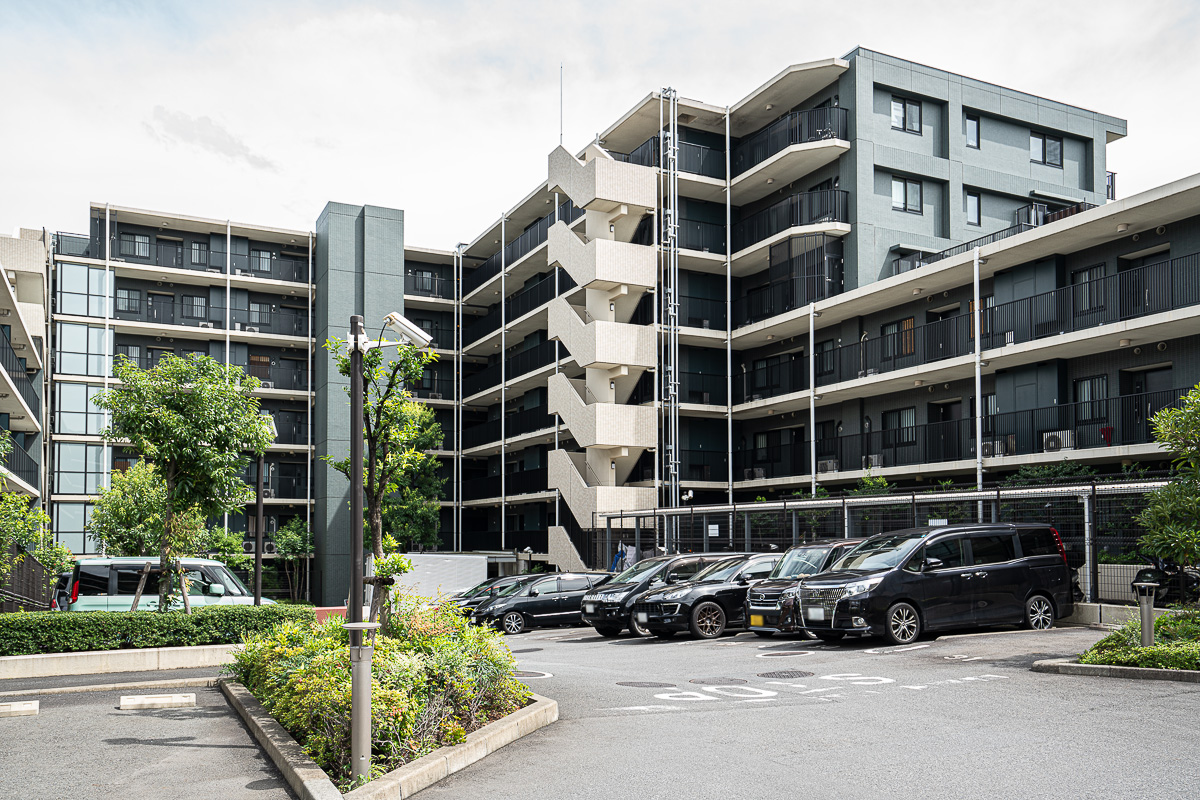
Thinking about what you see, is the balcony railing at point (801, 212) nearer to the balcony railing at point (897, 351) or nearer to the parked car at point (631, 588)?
the balcony railing at point (897, 351)

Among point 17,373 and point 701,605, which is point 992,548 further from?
point 17,373


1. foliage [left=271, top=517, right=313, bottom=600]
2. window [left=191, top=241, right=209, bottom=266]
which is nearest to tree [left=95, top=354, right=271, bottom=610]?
foliage [left=271, top=517, right=313, bottom=600]

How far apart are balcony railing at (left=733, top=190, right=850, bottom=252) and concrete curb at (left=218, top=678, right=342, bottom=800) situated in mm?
28241

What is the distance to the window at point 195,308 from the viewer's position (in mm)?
50656

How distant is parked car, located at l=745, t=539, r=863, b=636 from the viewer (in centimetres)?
1820

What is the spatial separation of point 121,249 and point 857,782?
4978 centimetres

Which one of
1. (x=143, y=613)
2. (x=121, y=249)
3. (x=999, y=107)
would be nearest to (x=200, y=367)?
(x=143, y=613)

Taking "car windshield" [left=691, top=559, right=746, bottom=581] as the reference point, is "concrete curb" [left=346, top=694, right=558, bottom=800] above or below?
below

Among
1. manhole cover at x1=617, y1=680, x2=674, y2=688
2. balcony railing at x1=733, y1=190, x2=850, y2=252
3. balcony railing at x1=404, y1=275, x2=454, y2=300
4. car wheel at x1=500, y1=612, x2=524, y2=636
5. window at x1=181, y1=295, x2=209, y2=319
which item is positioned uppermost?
balcony railing at x1=404, y1=275, x2=454, y2=300

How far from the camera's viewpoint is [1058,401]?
27906mm

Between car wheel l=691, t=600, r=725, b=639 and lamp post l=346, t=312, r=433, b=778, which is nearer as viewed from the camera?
lamp post l=346, t=312, r=433, b=778

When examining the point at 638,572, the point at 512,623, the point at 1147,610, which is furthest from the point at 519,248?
the point at 1147,610

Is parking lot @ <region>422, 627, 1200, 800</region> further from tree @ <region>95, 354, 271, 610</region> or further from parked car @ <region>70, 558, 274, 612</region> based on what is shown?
parked car @ <region>70, 558, 274, 612</region>

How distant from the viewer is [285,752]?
8.55m
